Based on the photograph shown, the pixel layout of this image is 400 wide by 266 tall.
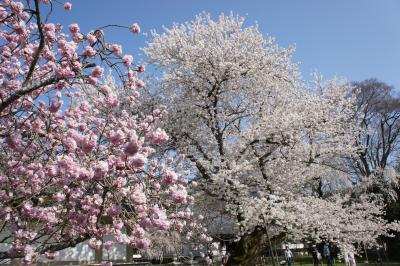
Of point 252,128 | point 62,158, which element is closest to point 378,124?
point 252,128

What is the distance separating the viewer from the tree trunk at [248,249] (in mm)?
11617

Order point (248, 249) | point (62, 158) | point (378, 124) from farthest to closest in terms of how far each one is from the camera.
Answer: point (378, 124) < point (248, 249) < point (62, 158)

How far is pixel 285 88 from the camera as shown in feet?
46.0

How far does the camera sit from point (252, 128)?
1197 cm

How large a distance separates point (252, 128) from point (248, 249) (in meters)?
4.01

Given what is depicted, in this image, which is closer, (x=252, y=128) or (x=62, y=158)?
(x=62, y=158)

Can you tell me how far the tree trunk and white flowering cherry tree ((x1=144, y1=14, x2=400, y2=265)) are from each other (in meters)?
0.03

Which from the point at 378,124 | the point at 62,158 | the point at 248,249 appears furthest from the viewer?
the point at 378,124

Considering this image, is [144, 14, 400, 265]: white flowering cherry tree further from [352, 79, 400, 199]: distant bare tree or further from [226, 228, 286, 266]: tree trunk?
[352, 79, 400, 199]: distant bare tree

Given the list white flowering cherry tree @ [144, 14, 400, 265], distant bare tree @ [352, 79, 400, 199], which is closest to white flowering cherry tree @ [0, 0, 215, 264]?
white flowering cherry tree @ [144, 14, 400, 265]

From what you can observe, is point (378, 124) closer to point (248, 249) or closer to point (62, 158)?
point (248, 249)

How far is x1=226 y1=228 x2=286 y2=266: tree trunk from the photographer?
1162 centimetres

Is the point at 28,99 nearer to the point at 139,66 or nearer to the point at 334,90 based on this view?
the point at 139,66

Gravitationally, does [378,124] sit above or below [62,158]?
above
